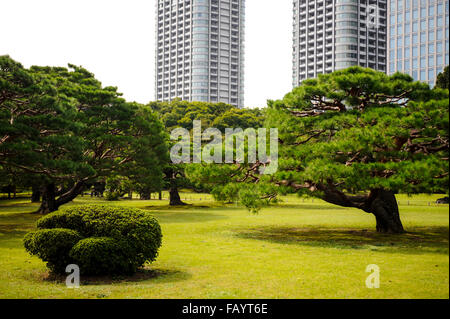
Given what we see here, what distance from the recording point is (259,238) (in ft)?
50.0

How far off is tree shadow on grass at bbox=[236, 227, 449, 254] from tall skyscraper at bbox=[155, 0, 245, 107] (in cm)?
12175

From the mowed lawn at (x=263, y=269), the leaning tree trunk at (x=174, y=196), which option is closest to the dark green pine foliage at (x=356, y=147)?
the mowed lawn at (x=263, y=269)

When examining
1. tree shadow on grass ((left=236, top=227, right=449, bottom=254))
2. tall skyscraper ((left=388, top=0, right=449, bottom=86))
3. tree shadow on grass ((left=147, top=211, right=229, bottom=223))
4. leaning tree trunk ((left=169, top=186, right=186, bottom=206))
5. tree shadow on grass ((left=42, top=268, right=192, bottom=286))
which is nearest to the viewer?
tree shadow on grass ((left=42, top=268, right=192, bottom=286))

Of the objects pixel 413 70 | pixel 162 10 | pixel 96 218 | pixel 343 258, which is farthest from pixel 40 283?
pixel 162 10

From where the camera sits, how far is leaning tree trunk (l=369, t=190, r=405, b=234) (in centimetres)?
1625

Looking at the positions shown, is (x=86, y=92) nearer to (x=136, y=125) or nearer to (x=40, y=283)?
(x=136, y=125)

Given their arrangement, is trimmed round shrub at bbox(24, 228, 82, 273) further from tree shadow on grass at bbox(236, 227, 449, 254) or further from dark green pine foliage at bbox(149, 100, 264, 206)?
dark green pine foliage at bbox(149, 100, 264, 206)

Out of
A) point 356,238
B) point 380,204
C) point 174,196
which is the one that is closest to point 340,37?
point 174,196

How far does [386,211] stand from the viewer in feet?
54.1

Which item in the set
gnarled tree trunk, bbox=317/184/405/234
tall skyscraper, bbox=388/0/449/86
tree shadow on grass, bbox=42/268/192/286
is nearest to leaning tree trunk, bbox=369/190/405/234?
gnarled tree trunk, bbox=317/184/405/234

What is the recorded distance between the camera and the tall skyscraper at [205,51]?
456 ft

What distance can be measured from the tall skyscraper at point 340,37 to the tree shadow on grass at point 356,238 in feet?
337

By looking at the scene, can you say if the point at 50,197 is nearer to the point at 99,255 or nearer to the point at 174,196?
the point at 174,196

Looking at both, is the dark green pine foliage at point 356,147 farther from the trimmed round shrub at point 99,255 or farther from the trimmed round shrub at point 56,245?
the trimmed round shrub at point 56,245
